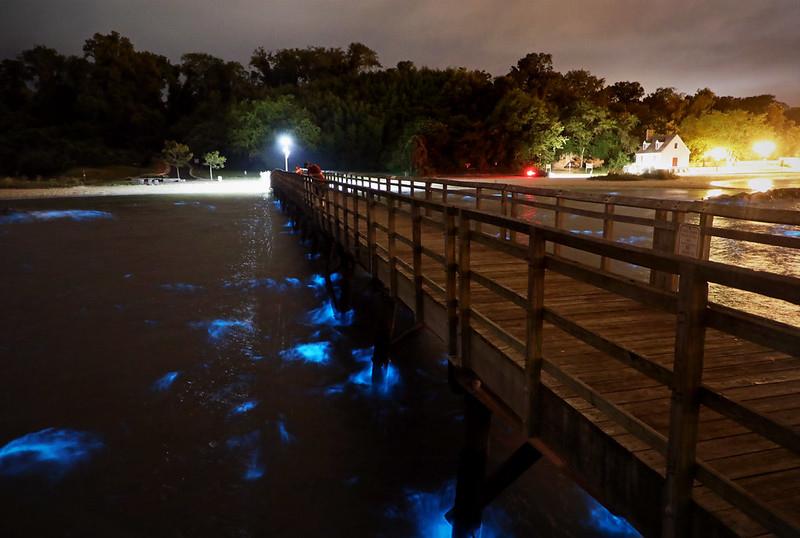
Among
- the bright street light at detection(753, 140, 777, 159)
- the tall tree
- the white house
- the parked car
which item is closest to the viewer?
the parked car

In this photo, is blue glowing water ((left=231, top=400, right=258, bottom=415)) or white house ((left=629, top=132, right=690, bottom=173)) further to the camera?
white house ((left=629, top=132, right=690, bottom=173))

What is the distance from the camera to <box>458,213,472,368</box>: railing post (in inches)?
178

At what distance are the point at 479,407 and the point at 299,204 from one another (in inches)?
709

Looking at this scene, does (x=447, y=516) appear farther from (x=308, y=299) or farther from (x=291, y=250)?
(x=291, y=250)

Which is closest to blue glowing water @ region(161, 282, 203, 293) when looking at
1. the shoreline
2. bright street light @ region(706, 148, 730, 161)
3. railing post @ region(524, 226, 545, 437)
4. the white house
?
railing post @ region(524, 226, 545, 437)

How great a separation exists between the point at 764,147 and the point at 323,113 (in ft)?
220

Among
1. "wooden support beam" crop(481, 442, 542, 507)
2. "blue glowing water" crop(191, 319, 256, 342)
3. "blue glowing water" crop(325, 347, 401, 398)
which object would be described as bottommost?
"blue glowing water" crop(325, 347, 401, 398)

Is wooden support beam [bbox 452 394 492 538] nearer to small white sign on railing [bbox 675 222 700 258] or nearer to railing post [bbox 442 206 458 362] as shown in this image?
railing post [bbox 442 206 458 362]

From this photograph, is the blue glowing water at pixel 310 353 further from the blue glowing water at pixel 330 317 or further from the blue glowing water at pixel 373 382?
the blue glowing water at pixel 330 317

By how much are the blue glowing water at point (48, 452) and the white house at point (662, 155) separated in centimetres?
7328

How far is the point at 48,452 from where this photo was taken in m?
6.73

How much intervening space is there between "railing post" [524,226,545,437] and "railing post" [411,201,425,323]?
2.64 meters

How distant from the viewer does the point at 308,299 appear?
13.5 metres

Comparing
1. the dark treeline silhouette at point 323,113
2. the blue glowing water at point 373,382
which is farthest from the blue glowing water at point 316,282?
the dark treeline silhouette at point 323,113
